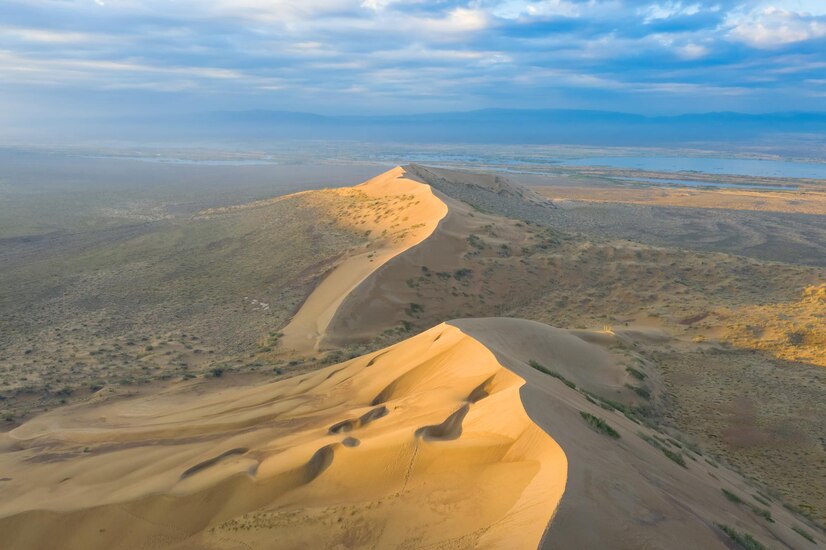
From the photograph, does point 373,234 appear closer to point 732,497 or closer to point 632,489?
point 732,497

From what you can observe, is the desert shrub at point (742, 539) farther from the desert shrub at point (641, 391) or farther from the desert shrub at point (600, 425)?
the desert shrub at point (641, 391)

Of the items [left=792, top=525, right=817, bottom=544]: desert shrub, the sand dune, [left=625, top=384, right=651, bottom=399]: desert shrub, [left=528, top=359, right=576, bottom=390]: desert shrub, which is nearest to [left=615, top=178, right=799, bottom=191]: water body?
[left=625, top=384, right=651, bottom=399]: desert shrub

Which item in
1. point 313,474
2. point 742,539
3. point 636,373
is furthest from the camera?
point 636,373

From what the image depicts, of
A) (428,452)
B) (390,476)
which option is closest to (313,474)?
(390,476)

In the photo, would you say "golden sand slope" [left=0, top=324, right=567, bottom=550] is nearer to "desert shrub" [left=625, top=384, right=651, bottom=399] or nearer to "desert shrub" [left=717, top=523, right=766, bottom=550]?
"desert shrub" [left=717, top=523, right=766, bottom=550]

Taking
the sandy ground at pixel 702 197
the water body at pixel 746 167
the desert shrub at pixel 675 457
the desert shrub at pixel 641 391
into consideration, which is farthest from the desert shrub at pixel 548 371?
the water body at pixel 746 167

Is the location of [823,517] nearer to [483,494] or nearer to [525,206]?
[483,494]
